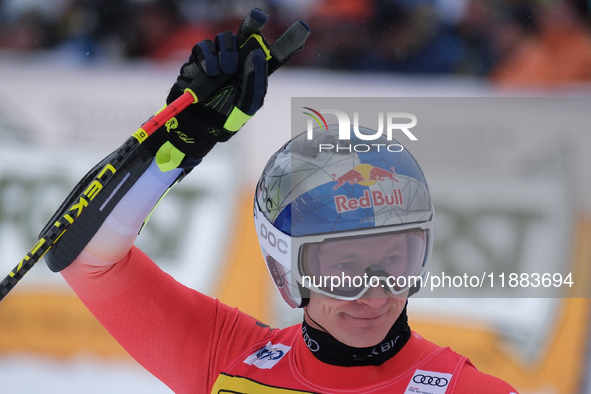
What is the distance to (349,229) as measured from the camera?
2.16 m

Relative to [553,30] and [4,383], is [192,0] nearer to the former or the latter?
[553,30]

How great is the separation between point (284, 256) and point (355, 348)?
0.34 metres

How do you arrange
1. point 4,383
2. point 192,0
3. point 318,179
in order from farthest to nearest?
point 192,0 < point 4,383 < point 318,179

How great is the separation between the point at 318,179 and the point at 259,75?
0.36m

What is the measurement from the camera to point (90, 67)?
17.3 feet

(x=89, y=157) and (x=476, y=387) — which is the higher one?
(x=89, y=157)

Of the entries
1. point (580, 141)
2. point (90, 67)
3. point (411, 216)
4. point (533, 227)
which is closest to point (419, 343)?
point (411, 216)

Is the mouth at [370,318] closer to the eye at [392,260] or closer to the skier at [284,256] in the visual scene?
the skier at [284,256]

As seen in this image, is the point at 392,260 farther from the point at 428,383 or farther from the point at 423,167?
the point at 423,167

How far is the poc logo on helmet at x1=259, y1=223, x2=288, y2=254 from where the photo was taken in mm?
2264

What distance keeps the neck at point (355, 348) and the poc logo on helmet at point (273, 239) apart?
0.77 feet

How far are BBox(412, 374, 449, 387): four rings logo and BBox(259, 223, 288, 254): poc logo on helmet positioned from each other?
525mm

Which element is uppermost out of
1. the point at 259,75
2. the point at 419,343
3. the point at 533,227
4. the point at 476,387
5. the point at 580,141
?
the point at 580,141

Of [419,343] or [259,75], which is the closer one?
[259,75]
